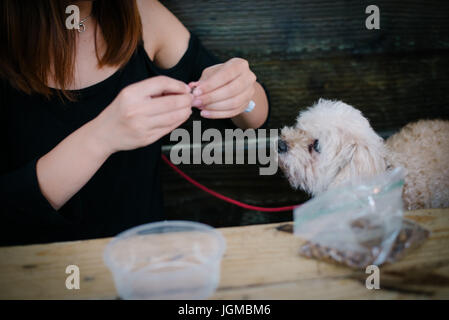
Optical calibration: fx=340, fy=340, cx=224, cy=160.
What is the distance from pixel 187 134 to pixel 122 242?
902 millimetres

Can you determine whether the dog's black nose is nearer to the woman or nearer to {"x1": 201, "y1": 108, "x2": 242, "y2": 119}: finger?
the woman

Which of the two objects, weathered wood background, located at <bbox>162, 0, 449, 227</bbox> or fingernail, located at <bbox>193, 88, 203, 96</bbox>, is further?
weathered wood background, located at <bbox>162, 0, 449, 227</bbox>

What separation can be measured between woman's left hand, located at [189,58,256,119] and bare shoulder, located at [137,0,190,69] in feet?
0.95

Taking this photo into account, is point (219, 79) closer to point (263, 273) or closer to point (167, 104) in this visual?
point (167, 104)

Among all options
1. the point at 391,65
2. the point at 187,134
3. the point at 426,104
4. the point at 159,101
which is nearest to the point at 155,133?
the point at 159,101

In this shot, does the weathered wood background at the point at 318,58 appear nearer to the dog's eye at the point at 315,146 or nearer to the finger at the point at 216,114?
the dog's eye at the point at 315,146

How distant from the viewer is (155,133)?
0.72 metres

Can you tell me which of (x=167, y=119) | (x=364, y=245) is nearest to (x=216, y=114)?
(x=167, y=119)

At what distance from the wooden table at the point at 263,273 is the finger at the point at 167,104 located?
273 mm

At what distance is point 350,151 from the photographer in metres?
1.23

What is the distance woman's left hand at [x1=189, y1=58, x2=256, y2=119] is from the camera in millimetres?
839

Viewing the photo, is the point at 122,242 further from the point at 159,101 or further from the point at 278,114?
the point at 278,114

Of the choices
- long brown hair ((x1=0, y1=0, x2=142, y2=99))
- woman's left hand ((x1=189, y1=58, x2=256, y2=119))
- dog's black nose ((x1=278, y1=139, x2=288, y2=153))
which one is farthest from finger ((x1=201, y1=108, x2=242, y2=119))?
dog's black nose ((x1=278, y1=139, x2=288, y2=153))

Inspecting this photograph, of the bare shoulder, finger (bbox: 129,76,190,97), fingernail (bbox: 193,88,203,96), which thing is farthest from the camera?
the bare shoulder
